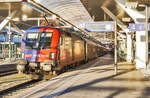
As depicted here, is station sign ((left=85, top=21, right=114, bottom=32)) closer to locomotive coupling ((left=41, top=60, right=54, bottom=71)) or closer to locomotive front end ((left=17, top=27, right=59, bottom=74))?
locomotive front end ((left=17, top=27, right=59, bottom=74))

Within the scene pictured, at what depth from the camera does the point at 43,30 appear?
12.8 metres

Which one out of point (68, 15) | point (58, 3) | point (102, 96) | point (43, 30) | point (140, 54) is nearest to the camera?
point (102, 96)

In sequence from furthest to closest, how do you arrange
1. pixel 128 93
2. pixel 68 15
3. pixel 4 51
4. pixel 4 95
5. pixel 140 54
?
pixel 4 51, pixel 68 15, pixel 140 54, pixel 4 95, pixel 128 93

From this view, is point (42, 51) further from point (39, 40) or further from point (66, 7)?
point (66, 7)

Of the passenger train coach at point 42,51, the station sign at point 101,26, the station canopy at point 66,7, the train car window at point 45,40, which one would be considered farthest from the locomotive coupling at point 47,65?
the station sign at point 101,26

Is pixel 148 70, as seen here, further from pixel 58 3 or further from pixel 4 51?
pixel 4 51

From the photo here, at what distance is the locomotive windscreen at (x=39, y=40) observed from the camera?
12406 millimetres

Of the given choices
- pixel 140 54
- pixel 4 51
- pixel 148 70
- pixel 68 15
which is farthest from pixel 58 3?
pixel 4 51

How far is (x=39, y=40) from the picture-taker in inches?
494

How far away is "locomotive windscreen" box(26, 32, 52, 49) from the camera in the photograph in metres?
12.4

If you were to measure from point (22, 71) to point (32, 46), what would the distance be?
62.5 inches

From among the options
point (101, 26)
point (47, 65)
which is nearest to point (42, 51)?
point (47, 65)

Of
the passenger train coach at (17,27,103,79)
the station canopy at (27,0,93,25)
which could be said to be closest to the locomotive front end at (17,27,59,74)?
the passenger train coach at (17,27,103,79)

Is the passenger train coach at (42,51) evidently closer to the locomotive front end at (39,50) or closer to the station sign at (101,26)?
the locomotive front end at (39,50)
